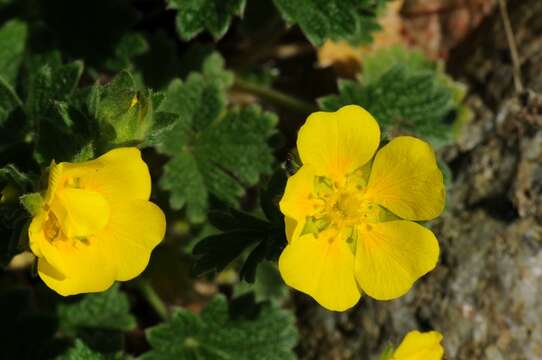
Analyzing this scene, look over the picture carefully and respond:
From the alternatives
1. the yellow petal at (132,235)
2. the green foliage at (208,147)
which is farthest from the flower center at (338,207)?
the green foliage at (208,147)

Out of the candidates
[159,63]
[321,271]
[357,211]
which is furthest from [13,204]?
[159,63]

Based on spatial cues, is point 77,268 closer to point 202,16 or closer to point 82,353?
point 82,353

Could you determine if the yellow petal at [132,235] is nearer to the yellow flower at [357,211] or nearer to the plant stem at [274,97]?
the yellow flower at [357,211]

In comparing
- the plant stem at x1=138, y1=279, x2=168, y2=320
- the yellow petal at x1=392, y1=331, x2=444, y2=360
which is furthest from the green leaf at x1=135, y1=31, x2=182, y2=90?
the yellow petal at x1=392, y1=331, x2=444, y2=360

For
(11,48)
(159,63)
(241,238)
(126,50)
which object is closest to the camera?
(241,238)

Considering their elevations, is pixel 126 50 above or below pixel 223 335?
above

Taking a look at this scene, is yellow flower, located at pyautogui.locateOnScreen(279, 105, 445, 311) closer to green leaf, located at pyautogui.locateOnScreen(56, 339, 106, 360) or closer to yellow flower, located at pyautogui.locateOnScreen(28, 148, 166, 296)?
yellow flower, located at pyautogui.locateOnScreen(28, 148, 166, 296)
